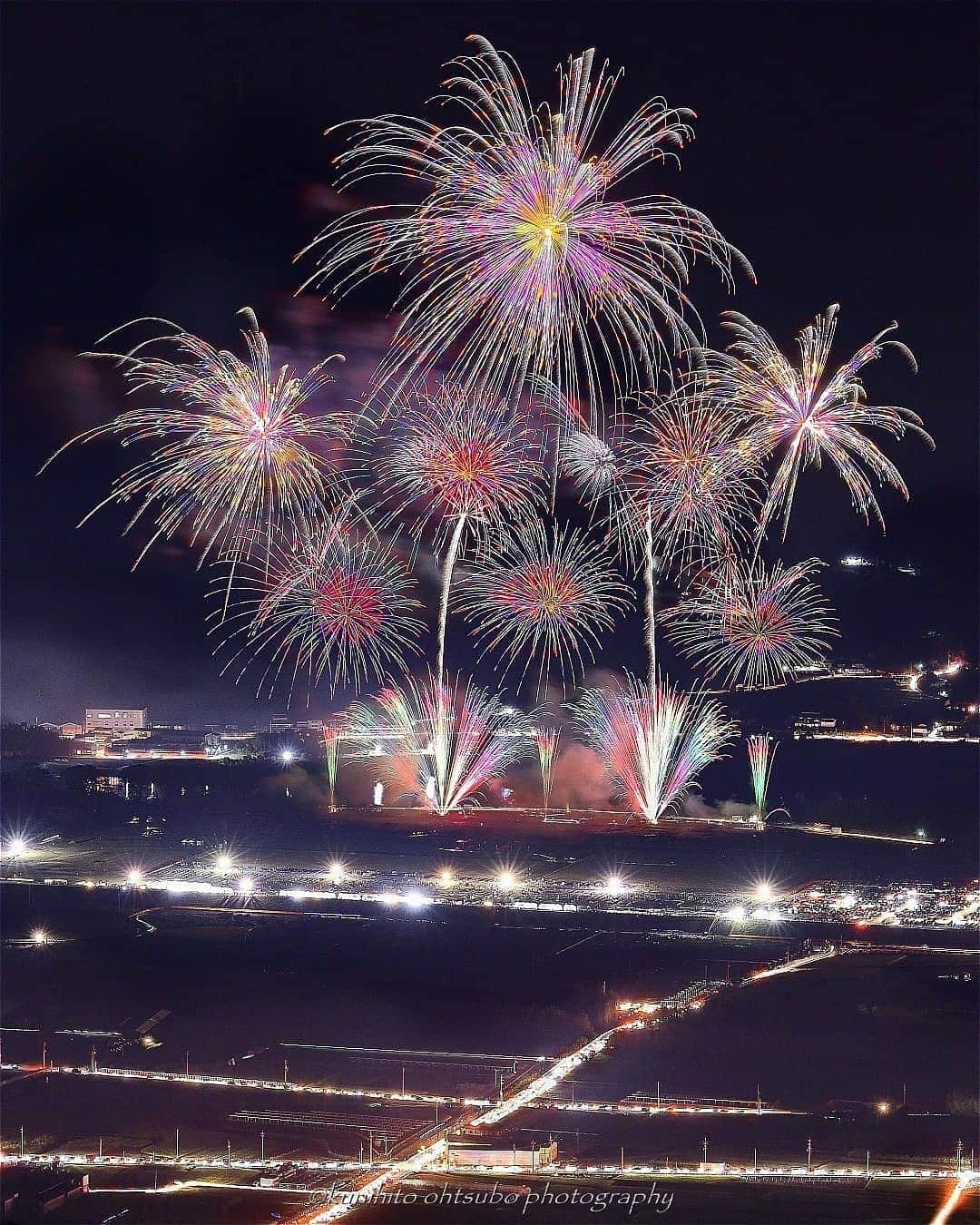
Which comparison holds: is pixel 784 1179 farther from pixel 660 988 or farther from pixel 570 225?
pixel 570 225

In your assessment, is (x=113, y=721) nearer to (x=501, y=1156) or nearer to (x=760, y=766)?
(x=760, y=766)

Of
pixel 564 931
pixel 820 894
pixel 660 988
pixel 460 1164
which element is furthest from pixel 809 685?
pixel 460 1164

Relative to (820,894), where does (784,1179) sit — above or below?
below

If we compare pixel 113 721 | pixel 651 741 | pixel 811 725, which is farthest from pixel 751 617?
pixel 113 721

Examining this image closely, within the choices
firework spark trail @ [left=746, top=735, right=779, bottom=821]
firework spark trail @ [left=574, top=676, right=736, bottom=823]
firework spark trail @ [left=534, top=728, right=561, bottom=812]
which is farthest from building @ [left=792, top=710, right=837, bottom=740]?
firework spark trail @ [left=574, top=676, right=736, bottom=823]

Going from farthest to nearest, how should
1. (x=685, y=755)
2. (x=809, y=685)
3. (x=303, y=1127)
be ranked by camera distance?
(x=809, y=685)
(x=685, y=755)
(x=303, y=1127)
